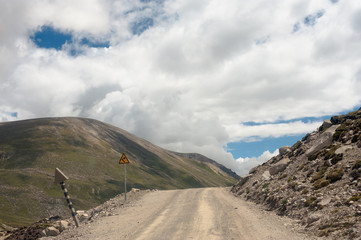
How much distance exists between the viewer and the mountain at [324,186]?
14442 millimetres

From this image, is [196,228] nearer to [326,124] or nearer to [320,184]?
[320,184]

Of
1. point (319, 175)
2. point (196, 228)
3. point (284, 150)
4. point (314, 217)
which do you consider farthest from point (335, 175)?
point (284, 150)

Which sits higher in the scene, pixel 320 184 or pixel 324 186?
pixel 320 184

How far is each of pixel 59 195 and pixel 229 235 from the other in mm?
185246

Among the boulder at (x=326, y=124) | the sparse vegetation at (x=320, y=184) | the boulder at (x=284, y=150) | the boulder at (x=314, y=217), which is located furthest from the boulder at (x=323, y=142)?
the boulder at (x=314, y=217)

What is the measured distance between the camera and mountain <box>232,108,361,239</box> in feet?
47.4

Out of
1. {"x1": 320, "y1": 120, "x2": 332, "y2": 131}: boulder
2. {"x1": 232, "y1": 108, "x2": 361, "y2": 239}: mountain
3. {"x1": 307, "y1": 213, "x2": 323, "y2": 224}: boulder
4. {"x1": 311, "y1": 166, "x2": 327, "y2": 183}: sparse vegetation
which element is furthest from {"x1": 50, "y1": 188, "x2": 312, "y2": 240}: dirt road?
{"x1": 320, "y1": 120, "x2": 332, "y2": 131}: boulder

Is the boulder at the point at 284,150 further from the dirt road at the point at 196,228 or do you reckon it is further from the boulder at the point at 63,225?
the boulder at the point at 63,225

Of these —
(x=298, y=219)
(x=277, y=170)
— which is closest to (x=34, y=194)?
(x=277, y=170)

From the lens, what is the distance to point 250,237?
1329cm

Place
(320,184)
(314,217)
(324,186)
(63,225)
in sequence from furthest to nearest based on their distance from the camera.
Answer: (63,225) < (320,184) < (324,186) < (314,217)

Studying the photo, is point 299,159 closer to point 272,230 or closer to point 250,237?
point 272,230

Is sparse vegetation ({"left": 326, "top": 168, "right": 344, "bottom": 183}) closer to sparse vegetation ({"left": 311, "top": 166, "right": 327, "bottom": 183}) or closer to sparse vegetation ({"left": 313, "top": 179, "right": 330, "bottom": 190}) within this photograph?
sparse vegetation ({"left": 313, "top": 179, "right": 330, "bottom": 190})

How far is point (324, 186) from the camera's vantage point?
20875 mm
